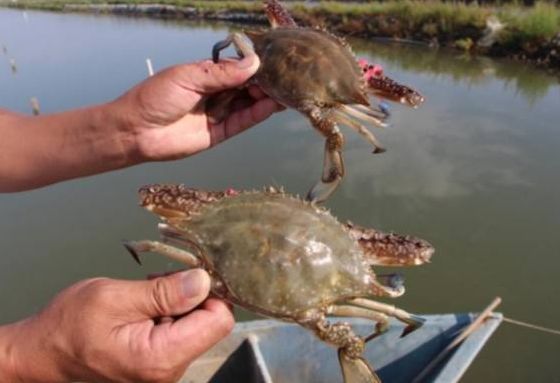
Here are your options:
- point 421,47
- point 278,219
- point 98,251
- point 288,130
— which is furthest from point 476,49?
point 278,219

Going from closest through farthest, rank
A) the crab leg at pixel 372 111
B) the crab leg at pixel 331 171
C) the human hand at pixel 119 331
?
the human hand at pixel 119 331 < the crab leg at pixel 331 171 < the crab leg at pixel 372 111

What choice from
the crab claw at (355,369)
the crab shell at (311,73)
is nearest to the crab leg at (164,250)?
the crab claw at (355,369)

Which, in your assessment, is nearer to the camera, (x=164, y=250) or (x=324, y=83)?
(x=164, y=250)

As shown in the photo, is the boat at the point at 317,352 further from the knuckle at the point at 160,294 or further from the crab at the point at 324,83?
the knuckle at the point at 160,294

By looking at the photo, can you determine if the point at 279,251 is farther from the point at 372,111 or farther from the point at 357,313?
the point at 372,111

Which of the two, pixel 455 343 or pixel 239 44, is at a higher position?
pixel 239 44

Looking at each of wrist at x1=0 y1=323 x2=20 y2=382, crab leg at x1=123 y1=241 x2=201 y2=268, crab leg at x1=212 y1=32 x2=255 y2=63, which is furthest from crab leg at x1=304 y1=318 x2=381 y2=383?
crab leg at x1=212 y1=32 x2=255 y2=63

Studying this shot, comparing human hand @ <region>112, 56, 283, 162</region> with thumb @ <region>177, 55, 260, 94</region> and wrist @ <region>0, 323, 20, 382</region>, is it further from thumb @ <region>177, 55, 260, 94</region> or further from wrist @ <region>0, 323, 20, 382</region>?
wrist @ <region>0, 323, 20, 382</region>

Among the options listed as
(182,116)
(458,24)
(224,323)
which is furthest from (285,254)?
(458,24)
